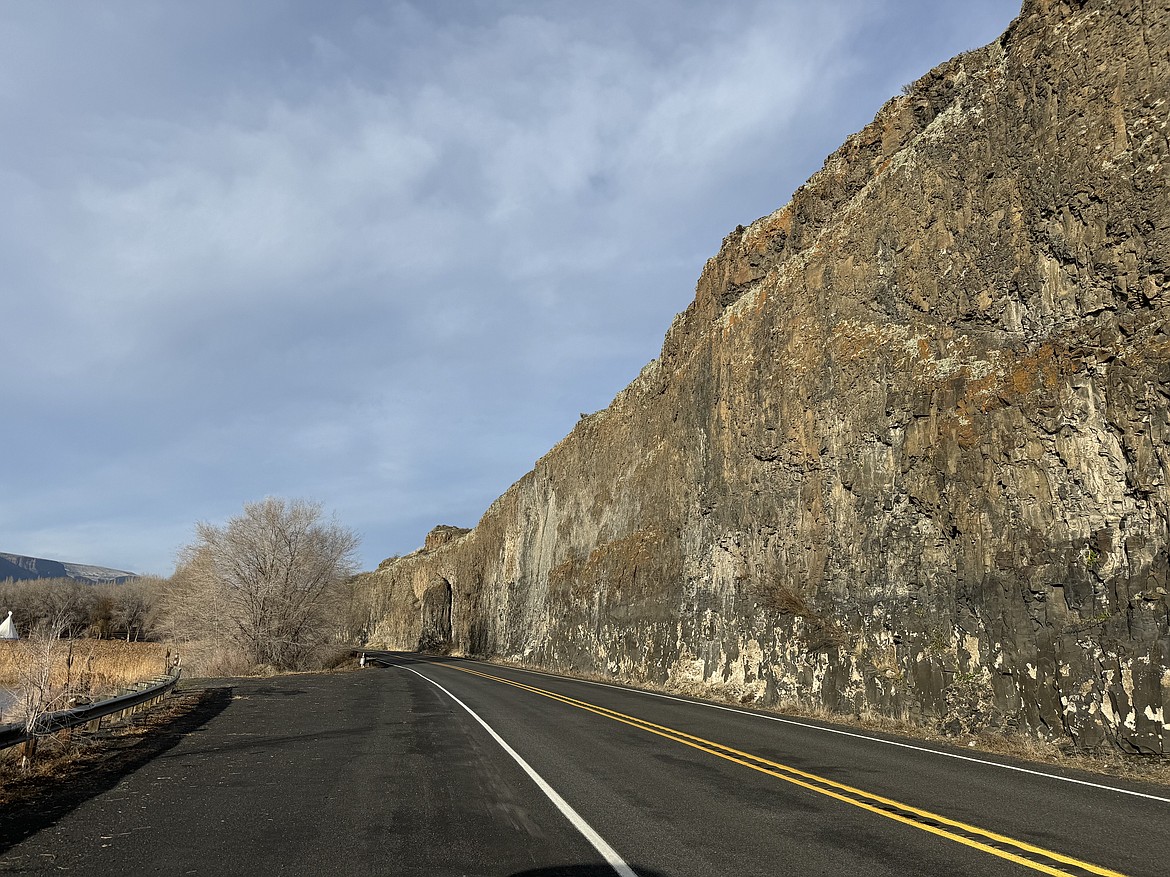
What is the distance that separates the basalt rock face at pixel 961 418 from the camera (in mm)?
12344

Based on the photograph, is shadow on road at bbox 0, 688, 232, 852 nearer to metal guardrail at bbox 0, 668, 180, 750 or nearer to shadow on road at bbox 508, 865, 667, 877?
metal guardrail at bbox 0, 668, 180, 750

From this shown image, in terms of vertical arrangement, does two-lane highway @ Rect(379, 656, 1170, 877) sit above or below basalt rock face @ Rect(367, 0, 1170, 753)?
below

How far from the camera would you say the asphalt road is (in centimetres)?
546

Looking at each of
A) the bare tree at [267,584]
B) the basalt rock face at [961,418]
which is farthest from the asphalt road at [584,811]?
the bare tree at [267,584]

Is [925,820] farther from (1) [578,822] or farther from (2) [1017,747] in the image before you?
(2) [1017,747]

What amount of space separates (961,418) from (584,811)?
12794mm

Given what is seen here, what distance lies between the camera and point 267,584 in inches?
1497

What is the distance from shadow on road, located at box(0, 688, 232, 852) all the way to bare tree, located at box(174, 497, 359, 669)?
84.8ft

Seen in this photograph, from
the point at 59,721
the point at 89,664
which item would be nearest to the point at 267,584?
the point at 89,664

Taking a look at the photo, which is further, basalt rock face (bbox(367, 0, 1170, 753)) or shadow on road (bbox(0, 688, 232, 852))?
basalt rock face (bbox(367, 0, 1170, 753))

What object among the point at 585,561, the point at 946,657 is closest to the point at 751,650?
the point at 946,657

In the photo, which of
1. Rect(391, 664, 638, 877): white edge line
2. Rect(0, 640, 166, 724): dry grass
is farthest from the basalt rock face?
Rect(0, 640, 166, 724): dry grass

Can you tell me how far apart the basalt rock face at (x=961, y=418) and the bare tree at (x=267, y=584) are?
1994 cm

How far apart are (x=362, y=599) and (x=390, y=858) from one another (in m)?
109
